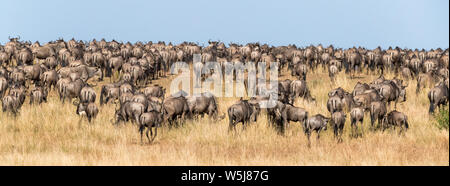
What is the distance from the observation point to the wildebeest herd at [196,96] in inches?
622

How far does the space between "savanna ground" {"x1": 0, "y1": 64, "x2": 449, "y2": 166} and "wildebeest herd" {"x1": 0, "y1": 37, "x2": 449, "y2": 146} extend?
404mm

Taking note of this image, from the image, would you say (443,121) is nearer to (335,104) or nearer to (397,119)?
(397,119)

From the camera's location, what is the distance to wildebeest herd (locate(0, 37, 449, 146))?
15.8 metres

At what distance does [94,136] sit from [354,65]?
20647mm

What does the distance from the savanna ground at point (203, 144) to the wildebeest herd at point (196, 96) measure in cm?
40

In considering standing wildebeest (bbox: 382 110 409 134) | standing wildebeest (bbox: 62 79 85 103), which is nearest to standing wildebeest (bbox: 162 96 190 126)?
standing wildebeest (bbox: 382 110 409 134)

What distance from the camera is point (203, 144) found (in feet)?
51.0

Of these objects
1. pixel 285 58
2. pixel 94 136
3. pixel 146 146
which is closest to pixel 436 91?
pixel 146 146

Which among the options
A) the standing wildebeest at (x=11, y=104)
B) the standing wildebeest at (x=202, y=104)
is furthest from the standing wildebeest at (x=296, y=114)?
the standing wildebeest at (x=11, y=104)

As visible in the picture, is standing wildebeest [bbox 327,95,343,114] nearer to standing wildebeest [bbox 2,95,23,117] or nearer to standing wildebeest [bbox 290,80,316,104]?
standing wildebeest [bbox 290,80,316,104]

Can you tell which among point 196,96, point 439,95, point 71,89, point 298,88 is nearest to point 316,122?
point 196,96

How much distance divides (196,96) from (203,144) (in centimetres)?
213

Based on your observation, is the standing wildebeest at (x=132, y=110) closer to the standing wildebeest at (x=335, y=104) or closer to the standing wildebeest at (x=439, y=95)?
the standing wildebeest at (x=335, y=104)
